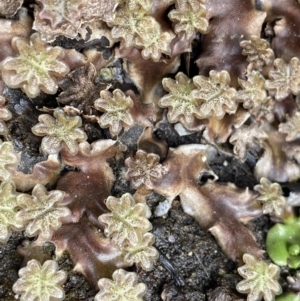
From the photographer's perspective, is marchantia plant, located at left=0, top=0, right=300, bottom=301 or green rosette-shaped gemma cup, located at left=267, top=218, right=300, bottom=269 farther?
green rosette-shaped gemma cup, located at left=267, top=218, right=300, bottom=269

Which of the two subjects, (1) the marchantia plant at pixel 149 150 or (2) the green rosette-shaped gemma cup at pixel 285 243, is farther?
(2) the green rosette-shaped gemma cup at pixel 285 243

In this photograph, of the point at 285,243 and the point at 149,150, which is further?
the point at 285,243

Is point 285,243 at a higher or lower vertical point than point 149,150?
lower

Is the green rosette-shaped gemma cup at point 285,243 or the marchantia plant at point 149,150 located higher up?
the marchantia plant at point 149,150

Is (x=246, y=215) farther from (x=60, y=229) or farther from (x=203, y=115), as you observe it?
(x=60, y=229)

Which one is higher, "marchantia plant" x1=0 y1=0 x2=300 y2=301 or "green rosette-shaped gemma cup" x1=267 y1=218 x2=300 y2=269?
"marchantia plant" x1=0 y1=0 x2=300 y2=301
